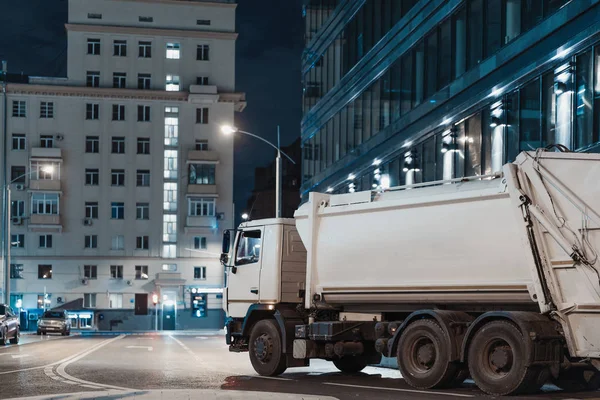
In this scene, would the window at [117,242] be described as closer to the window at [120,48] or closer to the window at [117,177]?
the window at [117,177]

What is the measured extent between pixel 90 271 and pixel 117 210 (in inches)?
224

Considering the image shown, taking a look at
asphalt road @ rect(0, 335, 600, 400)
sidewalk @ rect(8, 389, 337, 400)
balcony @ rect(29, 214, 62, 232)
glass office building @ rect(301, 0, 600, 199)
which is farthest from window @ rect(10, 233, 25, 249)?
sidewalk @ rect(8, 389, 337, 400)

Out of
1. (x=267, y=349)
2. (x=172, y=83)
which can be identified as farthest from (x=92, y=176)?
(x=267, y=349)

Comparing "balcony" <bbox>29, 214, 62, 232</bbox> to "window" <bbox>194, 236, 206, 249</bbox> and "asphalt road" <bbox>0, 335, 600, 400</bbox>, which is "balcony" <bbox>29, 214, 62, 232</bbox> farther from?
"asphalt road" <bbox>0, 335, 600, 400</bbox>

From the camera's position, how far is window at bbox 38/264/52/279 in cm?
7931

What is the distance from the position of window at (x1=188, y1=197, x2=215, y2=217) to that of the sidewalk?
6767 centimetres

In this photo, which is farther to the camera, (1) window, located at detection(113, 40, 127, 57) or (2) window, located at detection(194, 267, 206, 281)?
(1) window, located at detection(113, 40, 127, 57)

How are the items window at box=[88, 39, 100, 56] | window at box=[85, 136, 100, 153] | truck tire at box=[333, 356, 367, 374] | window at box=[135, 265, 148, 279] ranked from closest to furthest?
truck tire at box=[333, 356, 367, 374]
window at box=[135, 265, 148, 279]
window at box=[88, 39, 100, 56]
window at box=[85, 136, 100, 153]

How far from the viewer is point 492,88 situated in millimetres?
26922

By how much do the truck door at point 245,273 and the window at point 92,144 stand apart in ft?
208

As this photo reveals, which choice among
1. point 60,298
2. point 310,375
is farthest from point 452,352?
point 60,298

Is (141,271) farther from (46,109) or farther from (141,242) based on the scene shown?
(46,109)

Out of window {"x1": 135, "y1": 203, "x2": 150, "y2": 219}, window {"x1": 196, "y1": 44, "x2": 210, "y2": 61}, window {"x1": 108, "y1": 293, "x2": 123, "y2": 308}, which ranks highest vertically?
window {"x1": 196, "y1": 44, "x2": 210, "y2": 61}

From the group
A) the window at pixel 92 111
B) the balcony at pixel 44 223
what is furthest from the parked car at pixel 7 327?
the window at pixel 92 111
